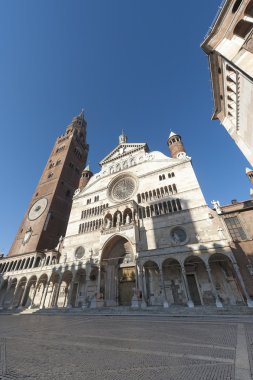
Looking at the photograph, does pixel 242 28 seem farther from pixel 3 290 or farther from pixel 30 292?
pixel 3 290

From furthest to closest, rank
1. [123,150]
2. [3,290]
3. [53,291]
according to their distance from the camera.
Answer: [123,150] < [3,290] < [53,291]

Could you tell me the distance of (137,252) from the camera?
1934 centimetres

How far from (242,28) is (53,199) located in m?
36.2

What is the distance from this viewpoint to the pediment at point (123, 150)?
33037mm

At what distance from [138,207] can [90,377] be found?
848 inches

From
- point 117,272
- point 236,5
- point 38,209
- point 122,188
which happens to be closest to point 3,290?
point 38,209

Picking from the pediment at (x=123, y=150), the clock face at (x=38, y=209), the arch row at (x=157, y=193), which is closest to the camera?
the arch row at (x=157, y=193)

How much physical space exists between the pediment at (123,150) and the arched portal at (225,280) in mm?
21469

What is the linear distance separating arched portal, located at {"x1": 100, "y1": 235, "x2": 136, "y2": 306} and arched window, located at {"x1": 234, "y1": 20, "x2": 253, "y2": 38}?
21328 millimetres

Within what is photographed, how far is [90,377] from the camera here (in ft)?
9.86

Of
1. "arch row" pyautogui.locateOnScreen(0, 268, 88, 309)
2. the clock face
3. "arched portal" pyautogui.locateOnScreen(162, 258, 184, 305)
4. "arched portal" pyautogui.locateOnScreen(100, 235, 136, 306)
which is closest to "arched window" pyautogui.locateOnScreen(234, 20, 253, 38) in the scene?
"arched portal" pyautogui.locateOnScreen(162, 258, 184, 305)

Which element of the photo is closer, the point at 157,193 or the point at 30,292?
the point at 157,193

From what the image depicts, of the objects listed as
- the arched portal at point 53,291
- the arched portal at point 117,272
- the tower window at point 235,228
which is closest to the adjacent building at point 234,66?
the tower window at point 235,228

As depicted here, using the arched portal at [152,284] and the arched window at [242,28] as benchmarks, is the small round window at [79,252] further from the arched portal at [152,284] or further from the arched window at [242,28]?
the arched window at [242,28]
